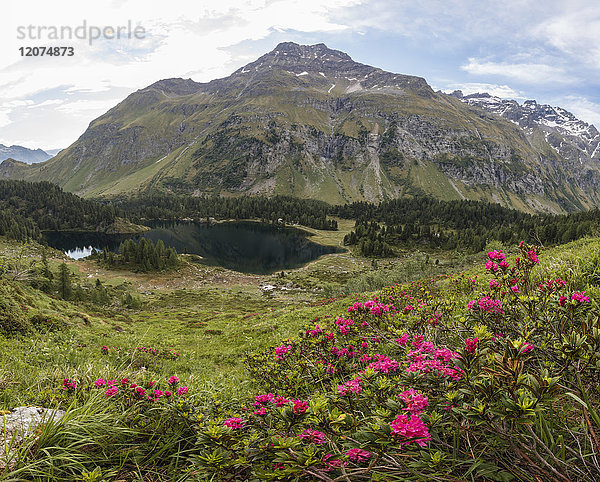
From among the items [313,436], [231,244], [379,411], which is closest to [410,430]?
[379,411]

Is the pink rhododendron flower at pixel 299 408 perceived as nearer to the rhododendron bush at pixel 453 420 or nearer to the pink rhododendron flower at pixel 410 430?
the rhododendron bush at pixel 453 420

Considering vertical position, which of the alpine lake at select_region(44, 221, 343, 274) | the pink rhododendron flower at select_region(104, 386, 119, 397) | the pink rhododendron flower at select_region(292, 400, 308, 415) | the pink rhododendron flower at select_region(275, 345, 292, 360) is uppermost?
the pink rhododendron flower at select_region(292, 400, 308, 415)

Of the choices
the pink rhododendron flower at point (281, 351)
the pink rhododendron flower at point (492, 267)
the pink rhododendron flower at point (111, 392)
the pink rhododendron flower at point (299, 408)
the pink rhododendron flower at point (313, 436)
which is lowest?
the pink rhododendron flower at point (281, 351)

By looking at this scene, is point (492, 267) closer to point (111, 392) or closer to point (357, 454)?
point (357, 454)

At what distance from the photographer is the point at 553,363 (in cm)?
289

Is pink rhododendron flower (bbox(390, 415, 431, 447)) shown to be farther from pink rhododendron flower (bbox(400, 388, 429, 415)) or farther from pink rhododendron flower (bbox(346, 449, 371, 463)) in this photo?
pink rhododendron flower (bbox(346, 449, 371, 463))

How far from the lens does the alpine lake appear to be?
119938 mm

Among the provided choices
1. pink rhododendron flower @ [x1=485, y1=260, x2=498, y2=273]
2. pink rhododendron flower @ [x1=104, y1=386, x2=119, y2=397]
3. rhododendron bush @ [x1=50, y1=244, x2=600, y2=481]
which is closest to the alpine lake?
pink rhododendron flower @ [x1=485, y1=260, x2=498, y2=273]

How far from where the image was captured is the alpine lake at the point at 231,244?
11994 cm

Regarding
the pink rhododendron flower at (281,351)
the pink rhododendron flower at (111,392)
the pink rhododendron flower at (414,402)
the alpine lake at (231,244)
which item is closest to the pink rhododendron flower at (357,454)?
the pink rhododendron flower at (414,402)

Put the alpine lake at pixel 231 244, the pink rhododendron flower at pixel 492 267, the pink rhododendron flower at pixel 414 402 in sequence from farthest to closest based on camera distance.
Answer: the alpine lake at pixel 231 244 → the pink rhododendron flower at pixel 492 267 → the pink rhododendron flower at pixel 414 402

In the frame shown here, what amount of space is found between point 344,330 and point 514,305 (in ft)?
8.93

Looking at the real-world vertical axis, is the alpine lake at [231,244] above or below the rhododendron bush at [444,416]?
below

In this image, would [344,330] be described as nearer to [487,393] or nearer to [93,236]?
[487,393]
